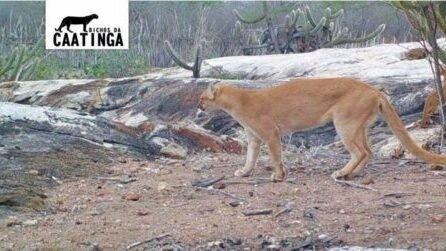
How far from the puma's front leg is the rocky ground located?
99 millimetres

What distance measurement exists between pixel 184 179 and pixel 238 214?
4.68 ft

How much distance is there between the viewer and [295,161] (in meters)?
8.58

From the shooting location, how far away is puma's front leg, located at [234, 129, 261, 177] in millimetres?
7859

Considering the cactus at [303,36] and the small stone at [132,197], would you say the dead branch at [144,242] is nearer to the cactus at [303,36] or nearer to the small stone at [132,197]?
the small stone at [132,197]

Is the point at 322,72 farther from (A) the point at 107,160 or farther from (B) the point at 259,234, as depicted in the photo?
(B) the point at 259,234

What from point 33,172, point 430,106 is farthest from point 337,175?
point 33,172

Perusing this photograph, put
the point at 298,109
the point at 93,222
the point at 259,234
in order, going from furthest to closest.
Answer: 1. the point at 298,109
2. the point at 93,222
3. the point at 259,234

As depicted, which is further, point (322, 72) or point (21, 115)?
point (322, 72)

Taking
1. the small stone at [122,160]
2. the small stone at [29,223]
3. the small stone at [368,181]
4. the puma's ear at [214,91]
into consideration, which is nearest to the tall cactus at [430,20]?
the small stone at [368,181]

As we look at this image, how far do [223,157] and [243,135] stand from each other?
1.39 meters

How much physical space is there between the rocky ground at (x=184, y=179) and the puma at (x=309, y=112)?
0.17m

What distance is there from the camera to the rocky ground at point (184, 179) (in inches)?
232

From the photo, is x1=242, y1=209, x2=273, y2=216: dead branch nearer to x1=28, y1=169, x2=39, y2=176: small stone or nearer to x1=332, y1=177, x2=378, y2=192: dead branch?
x1=332, y1=177, x2=378, y2=192: dead branch

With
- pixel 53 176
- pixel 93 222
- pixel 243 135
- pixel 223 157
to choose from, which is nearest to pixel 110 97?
pixel 243 135
